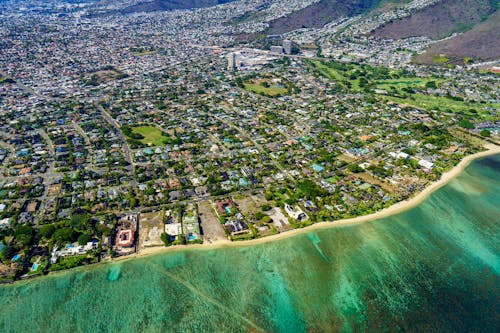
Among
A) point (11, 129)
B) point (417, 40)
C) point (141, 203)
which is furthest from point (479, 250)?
point (417, 40)

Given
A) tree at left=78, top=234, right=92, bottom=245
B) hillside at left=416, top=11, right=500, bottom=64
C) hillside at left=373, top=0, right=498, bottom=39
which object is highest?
hillside at left=373, top=0, right=498, bottom=39

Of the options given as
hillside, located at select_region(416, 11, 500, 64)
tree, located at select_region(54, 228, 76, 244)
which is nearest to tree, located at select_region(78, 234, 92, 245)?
tree, located at select_region(54, 228, 76, 244)

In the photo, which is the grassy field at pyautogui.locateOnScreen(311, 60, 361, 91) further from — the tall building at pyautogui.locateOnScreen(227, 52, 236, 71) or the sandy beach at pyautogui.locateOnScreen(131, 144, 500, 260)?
the sandy beach at pyautogui.locateOnScreen(131, 144, 500, 260)

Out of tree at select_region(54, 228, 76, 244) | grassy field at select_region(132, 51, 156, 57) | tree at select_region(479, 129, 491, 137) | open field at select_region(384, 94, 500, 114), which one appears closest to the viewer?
tree at select_region(54, 228, 76, 244)

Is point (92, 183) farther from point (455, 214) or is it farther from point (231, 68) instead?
point (231, 68)

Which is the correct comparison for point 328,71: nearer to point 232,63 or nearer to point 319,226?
point 232,63

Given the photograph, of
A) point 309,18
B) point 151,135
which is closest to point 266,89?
point 151,135

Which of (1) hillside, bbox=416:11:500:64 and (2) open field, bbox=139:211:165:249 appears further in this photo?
(1) hillside, bbox=416:11:500:64

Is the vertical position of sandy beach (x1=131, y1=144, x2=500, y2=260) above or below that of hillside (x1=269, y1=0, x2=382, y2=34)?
below
